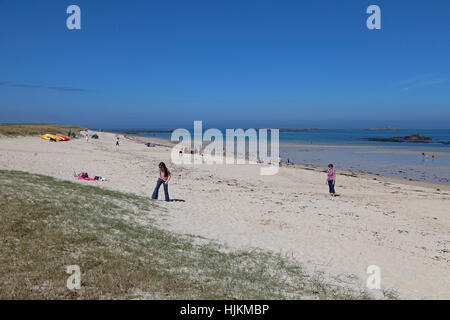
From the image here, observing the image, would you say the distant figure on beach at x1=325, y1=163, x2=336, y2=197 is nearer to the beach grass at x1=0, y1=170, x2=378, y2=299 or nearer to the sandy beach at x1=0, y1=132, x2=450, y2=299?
the sandy beach at x1=0, y1=132, x2=450, y2=299

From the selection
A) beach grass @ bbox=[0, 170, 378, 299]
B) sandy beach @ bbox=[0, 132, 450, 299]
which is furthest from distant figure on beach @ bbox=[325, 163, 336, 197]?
beach grass @ bbox=[0, 170, 378, 299]

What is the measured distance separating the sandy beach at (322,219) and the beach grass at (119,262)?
3.82 feet

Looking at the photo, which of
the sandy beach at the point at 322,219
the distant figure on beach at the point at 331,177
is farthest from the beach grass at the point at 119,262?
the distant figure on beach at the point at 331,177

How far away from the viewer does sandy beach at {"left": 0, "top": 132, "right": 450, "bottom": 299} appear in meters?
8.45

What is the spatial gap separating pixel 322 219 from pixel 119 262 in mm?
9254

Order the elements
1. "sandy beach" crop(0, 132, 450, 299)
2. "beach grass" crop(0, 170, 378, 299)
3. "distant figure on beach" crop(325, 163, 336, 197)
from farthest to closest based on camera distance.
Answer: "distant figure on beach" crop(325, 163, 336, 197) < "sandy beach" crop(0, 132, 450, 299) < "beach grass" crop(0, 170, 378, 299)

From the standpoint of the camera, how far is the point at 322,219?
522 inches

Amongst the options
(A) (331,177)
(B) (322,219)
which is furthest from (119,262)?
(A) (331,177)

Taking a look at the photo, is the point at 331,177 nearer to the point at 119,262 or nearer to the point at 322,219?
the point at 322,219

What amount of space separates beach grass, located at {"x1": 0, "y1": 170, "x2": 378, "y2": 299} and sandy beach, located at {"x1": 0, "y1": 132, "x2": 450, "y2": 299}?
1.16 meters

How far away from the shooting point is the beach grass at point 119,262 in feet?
17.4

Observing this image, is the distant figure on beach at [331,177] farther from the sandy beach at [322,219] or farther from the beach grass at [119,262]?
the beach grass at [119,262]
